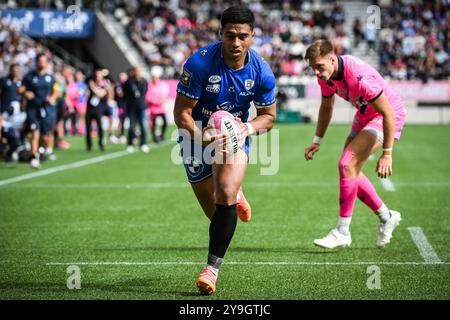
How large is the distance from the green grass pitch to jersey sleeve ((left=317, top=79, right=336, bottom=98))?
5.27 feet

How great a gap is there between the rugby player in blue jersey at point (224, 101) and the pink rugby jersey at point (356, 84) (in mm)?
1407

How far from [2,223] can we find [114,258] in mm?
3026

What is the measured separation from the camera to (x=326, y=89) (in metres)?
8.75

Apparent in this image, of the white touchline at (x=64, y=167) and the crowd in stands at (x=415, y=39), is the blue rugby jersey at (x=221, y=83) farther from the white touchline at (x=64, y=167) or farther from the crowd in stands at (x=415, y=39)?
the crowd in stands at (x=415, y=39)

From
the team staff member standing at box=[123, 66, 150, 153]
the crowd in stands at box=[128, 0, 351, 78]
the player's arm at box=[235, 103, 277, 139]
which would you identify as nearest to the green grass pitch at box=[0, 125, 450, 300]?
the player's arm at box=[235, 103, 277, 139]

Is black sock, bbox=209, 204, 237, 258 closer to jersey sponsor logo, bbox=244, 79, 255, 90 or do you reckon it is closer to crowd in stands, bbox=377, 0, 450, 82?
jersey sponsor logo, bbox=244, 79, 255, 90

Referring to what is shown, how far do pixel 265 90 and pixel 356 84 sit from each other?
1.57 m

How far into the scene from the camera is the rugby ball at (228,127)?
6.70 meters

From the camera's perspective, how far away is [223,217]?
6.79 metres

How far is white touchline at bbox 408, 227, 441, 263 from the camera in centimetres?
824

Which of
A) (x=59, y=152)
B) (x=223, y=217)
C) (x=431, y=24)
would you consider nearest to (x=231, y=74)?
(x=223, y=217)

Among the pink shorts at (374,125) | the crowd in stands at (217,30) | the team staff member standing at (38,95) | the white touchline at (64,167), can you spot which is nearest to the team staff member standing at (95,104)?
the white touchline at (64,167)
